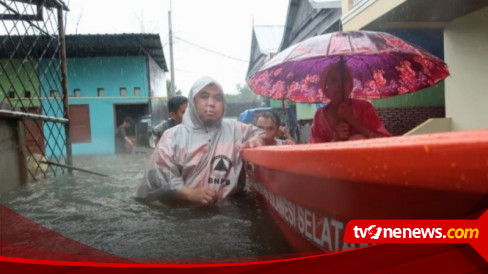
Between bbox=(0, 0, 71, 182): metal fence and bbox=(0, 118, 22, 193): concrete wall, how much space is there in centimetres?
3

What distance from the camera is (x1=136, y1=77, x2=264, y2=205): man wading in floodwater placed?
3.86ft

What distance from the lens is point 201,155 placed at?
1.24 m

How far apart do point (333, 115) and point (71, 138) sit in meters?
0.99

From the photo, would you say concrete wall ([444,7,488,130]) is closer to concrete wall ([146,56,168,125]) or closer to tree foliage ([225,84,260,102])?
tree foliage ([225,84,260,102])

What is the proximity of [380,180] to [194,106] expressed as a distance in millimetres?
795

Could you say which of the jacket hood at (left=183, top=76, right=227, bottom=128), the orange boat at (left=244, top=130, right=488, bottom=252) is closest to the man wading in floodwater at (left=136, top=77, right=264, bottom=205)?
the jacket hood at (left=183, top=76, right=227, bottom=128)

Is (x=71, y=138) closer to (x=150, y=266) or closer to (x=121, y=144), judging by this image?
(x=121, y=144)

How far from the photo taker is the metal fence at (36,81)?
79cm

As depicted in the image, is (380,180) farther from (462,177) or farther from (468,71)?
(468,71)

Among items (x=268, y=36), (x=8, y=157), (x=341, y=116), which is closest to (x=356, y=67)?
(x=341, y=116)

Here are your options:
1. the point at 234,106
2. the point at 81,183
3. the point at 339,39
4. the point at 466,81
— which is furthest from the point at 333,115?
the point at 81,183

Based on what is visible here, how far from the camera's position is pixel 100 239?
0.80 m

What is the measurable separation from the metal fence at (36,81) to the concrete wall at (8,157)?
0.03m

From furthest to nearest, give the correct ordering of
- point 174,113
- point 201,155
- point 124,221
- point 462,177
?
point 201,155, point 174,113, point 124,221, point 462,177
